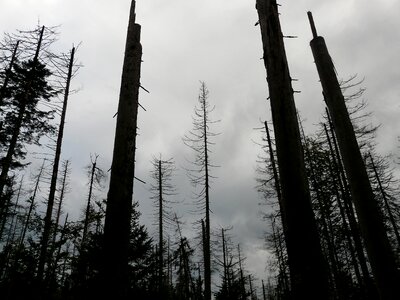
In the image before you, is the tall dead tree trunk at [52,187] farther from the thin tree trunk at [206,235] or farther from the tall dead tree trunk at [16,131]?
the thin tree trunk at [206,235]

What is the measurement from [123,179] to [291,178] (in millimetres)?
3546

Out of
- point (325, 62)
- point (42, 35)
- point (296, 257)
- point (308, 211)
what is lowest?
point (296, 257)

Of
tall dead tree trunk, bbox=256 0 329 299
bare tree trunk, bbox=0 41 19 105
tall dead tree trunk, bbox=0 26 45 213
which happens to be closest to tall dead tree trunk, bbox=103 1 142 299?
tall dead tree trunk, bbox=256 0 329 299

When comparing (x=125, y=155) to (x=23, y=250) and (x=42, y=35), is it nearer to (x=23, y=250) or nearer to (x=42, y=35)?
(x=42, y=35)

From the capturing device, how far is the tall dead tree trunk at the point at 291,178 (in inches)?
117

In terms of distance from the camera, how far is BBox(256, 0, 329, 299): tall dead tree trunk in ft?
9.77

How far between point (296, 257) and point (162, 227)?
22.3 m

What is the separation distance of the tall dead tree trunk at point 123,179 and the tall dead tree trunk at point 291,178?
3279mm

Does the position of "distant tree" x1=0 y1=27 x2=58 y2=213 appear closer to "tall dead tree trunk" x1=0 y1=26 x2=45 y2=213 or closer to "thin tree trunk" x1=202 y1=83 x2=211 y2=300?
"tall dead tree trunk" x1=0 y1=26 x2=45 y2=213

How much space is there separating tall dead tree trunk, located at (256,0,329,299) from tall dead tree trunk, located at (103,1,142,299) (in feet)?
10.8

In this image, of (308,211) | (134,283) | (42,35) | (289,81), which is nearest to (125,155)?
(289,81)

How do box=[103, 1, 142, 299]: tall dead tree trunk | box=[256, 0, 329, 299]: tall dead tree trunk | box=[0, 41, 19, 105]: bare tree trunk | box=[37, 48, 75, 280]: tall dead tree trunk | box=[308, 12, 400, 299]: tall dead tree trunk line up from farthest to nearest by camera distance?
box=[0, 41, 19, 105]: bare tree trunk
box=[37, 48, 75, 280]: tall dead tree trunk
box=[103, 1, 142, 299]: tall dead tree trunk
box=[308, 12, 400, 299]: tall dead tree trunk
box=[256, 0, 329, 299]: tall dead tree trunk

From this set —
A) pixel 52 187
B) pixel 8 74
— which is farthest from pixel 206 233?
pixel 8 74

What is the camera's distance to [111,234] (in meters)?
5.50
